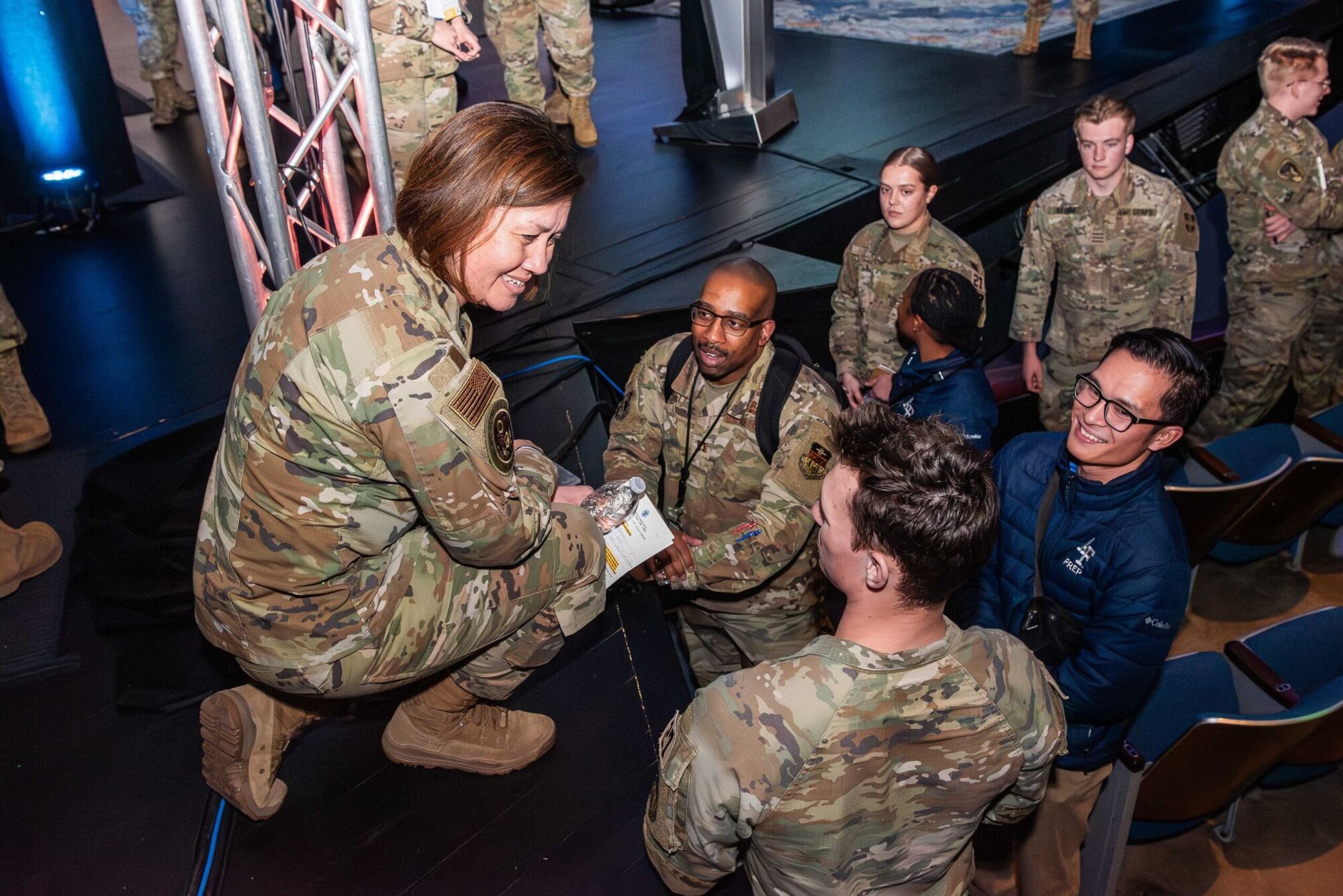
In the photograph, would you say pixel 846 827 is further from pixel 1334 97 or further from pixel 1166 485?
pixel 1334 97

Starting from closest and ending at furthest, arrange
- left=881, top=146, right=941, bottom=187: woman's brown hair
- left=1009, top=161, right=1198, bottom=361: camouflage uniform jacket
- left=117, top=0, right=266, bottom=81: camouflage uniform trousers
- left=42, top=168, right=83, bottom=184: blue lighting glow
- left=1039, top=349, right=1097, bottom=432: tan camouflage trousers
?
left=881, top=146, right=941, bottom=187: woman's brown hair
left=1009, top=161, right=1198, bottom=361: camouflage uniform jacket
left=1039, top=349, right=1097, bottom=432: tan camouflage trousers
left=42, top=168, right=83, bottom=184: blue lighting glow
left=117, top=0, right=266, bottom=81: camouflage uniform trousers

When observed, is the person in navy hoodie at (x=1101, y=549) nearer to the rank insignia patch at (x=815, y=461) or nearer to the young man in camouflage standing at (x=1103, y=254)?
the rank insignia patch at (x=815, y=461)

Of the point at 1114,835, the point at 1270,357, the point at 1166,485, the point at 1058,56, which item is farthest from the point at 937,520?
the point at 1058,56

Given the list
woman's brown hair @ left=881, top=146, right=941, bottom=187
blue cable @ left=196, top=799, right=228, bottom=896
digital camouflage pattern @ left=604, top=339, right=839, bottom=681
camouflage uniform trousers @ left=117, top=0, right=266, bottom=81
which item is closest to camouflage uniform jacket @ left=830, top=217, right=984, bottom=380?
woman's brown hair @ left=881, top=146, right=941, bottom=187

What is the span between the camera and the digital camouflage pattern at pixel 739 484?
2.35 metres

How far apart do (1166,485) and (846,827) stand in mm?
1997

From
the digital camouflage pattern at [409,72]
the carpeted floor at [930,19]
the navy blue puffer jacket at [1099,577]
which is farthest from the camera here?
the carpeted floor at [930,19]

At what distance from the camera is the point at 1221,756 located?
2143 millimetres

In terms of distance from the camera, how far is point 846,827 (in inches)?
55.6

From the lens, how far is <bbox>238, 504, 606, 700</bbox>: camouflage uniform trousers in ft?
5.91

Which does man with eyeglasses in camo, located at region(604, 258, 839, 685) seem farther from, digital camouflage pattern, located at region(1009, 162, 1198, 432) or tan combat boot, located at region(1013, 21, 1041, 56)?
tan combat boot, located at region(1013, 21, 1041, 56)

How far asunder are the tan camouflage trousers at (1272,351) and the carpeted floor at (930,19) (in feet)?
14.7

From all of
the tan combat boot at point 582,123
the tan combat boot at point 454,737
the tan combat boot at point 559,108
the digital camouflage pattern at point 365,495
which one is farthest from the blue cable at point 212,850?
the tan combat boot at point 559,108

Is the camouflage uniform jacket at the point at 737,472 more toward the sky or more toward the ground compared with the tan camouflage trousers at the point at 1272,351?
more toward the sky
